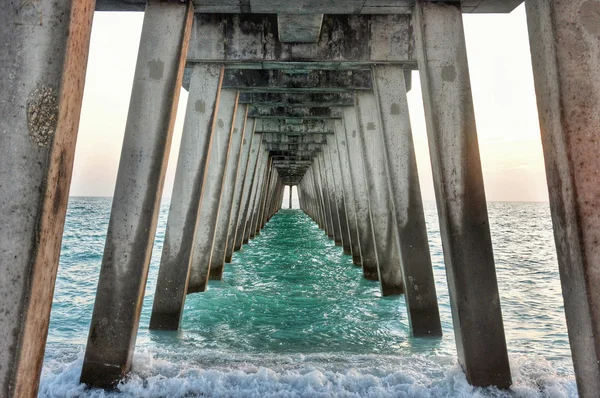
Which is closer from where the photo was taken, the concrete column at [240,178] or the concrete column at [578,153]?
the concrete column at [578,153]

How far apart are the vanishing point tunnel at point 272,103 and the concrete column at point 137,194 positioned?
15mm

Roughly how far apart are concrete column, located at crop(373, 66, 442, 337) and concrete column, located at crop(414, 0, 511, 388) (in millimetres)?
1750

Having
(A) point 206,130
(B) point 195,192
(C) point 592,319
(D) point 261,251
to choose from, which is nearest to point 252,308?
(B) point 195,192

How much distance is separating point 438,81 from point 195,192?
3.98 m

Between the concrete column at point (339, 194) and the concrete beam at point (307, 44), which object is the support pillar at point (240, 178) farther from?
the concrete beam at point (307, 44)

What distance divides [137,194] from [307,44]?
3980 millimetres

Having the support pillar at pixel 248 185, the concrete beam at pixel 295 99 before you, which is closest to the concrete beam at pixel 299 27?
the concrete beam at pixel 295 99

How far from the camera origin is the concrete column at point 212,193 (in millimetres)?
8625

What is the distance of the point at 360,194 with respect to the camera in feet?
37.8

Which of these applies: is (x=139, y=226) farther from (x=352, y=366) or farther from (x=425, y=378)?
(x=425, y=378)

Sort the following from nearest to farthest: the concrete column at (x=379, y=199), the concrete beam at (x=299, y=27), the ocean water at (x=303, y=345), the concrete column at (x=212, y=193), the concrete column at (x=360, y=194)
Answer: the ocean water at (x=303, y=345) → the concrete beam at (x=299, y=27) → the concrete column at (x=379, y=199) → the concrete column at (x=212, y=193) → the concrete column at (x=360, y=194)

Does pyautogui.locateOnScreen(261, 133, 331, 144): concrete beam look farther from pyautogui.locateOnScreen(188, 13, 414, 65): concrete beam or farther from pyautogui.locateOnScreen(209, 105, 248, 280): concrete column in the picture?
pyautogui.locateOnScreen(188, 13, 414, 65): concrete beam

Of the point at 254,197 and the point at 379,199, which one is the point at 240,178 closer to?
the point at 379,199

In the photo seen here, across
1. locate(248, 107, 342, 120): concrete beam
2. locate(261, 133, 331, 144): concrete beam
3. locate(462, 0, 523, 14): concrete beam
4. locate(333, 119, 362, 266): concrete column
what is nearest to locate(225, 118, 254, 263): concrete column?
locate(248, 107, 342, 120): concrete beam
